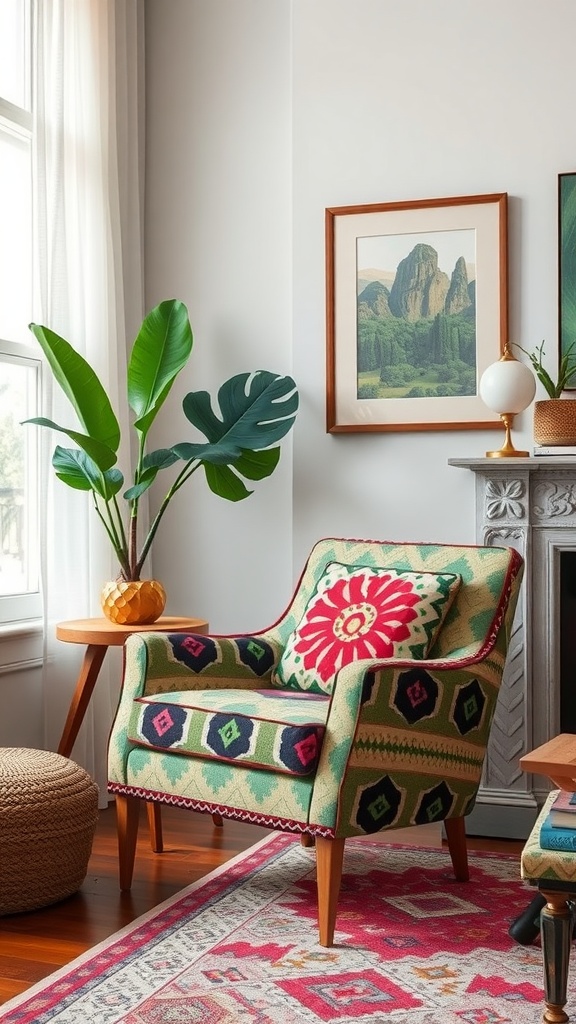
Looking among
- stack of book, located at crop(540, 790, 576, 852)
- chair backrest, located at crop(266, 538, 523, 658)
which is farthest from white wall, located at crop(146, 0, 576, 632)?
stack of book, located at crop(540, 790, 576, 852)

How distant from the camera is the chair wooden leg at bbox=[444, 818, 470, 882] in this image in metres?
2.85

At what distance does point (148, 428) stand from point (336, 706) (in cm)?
141

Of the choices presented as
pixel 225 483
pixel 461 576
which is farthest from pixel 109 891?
pixel 225 483

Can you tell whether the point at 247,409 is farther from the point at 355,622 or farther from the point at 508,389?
the point at 355,622

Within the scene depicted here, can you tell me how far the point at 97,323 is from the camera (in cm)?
378

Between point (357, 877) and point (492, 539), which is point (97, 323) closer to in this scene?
point (492, 539)

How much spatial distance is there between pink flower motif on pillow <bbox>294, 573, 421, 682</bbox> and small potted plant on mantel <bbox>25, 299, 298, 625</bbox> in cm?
67

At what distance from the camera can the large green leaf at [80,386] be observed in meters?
3.33

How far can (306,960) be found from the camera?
2.29 meters

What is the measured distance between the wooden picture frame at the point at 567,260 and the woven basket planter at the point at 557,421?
171 mm

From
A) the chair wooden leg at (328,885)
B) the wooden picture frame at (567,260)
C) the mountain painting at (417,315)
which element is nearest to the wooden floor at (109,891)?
the chair wooden leg at (328,885)

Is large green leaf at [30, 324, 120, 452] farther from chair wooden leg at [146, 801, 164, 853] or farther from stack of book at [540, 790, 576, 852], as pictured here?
stack of book at [540, 790, 576, 852]

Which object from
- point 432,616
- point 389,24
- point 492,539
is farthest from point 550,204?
point 432,616

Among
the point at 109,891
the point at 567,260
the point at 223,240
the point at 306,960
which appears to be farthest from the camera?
the point at 223,240
